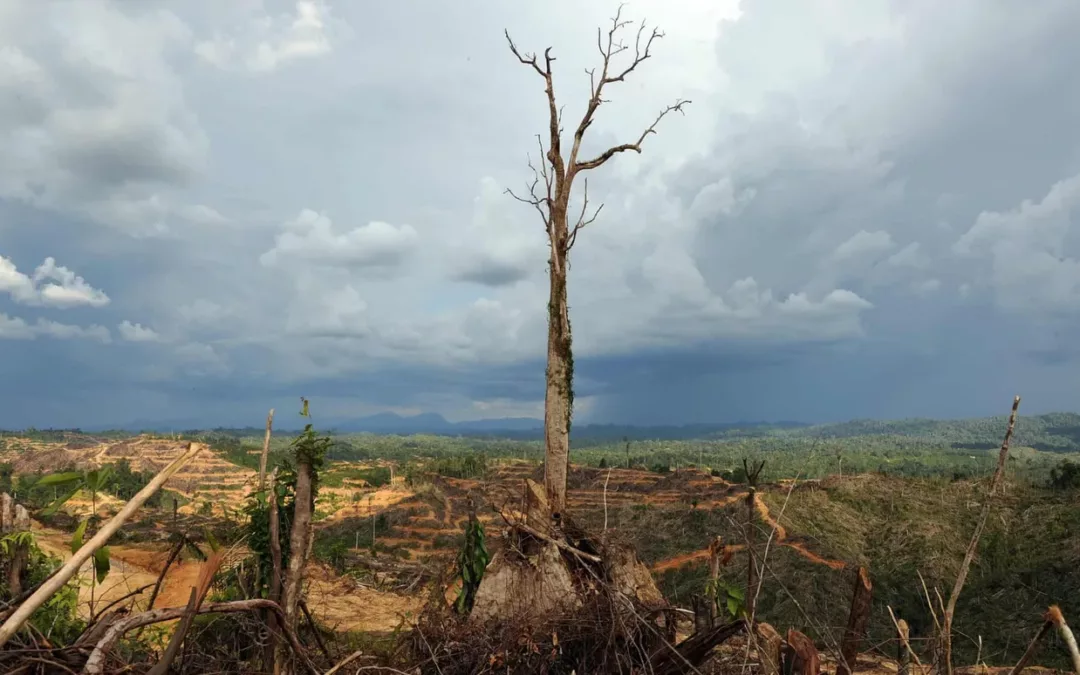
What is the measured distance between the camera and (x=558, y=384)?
7867 millimetres

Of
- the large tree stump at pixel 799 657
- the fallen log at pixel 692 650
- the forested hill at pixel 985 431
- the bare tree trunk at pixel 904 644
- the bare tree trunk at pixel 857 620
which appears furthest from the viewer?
the forested hill at pixel 985 431

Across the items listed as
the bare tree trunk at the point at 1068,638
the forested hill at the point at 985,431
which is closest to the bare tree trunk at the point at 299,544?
the bare tree trunk at the point at 1068,638

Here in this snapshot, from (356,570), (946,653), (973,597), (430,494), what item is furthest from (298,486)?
(430,494)

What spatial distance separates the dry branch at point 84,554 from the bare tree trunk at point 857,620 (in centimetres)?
363

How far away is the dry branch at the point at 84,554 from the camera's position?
1242 millimetres

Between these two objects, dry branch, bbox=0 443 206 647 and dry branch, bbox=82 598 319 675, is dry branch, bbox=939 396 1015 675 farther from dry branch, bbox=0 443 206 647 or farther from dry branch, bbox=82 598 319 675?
dry branch, bbox=0 443 206 647

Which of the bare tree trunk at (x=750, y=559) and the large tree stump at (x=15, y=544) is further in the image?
the large tree stump at (x=15, y=544)

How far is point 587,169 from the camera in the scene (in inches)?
333

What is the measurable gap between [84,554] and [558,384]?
6.70 meters

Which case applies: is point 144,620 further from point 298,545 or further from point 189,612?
point 298,545

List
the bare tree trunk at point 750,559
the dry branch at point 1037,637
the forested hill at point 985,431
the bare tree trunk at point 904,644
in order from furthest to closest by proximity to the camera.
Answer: the forested hill at point 985,431 → the bare tree trunk at point 750,559 → the bare tree trunk at point 904,644 → the dry branch at point 1037,637

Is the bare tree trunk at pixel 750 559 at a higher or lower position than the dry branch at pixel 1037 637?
lower

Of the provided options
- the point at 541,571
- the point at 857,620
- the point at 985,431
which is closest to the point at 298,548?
the point at 541,571

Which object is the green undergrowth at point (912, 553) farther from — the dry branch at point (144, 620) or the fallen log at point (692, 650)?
the dry branch at point (144, 620)
